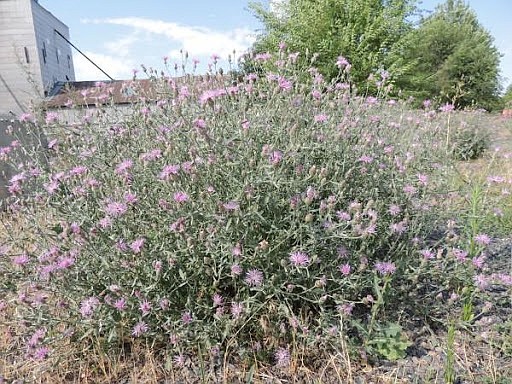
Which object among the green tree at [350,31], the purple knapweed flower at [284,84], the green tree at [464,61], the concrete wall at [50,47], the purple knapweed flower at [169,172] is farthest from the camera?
the green tree at [464,61]

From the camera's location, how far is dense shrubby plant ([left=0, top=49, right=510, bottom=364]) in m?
1.77

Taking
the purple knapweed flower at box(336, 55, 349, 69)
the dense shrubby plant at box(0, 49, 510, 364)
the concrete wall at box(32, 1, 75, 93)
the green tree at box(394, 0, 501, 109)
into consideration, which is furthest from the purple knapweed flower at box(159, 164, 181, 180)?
the green tree at box(394, 0, 501, 109)

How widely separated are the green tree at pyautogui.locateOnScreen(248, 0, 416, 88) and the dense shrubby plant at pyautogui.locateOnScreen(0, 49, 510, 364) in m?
7.17

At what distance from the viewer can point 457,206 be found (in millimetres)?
2693

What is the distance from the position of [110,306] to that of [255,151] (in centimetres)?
97

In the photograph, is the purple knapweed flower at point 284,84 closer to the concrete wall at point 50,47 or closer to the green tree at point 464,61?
the concrete wall at point 50,47

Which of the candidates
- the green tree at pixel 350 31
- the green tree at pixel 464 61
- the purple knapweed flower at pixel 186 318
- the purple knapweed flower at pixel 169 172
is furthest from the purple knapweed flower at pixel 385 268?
the green tree at pixel 464 61

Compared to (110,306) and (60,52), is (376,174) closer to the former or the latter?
(110,306)

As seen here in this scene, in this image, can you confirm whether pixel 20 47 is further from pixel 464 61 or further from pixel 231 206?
pixel 464 61

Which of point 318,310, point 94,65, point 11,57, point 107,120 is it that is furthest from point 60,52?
point 318,310

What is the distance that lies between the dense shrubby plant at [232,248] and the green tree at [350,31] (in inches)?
282

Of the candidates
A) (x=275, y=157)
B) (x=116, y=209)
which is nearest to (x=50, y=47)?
(x=116, y=209)

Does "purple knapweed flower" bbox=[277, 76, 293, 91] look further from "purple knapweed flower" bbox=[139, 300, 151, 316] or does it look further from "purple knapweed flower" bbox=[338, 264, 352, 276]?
"purple knapweed flower" bbox=[139, 300, 151, 316]

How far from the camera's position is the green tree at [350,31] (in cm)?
907
